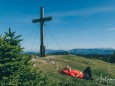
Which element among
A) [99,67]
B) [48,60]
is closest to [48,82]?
[48,60]

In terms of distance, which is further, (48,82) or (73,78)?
(73,78)

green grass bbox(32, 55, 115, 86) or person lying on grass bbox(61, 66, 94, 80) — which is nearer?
green grass bbox(32, 55, 115, 86)

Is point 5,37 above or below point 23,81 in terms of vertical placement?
above

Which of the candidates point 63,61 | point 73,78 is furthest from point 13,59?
point 63,61

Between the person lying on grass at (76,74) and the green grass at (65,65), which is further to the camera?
the person lying on grass at (76,74)

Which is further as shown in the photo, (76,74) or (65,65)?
(65,65)

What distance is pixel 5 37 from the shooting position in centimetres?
2011

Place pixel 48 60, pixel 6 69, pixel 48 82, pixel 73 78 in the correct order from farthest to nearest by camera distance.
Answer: pixel 48 60
pixel 73 78
pixel 48 82
pixel 6 69

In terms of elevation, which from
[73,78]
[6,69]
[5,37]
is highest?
[5,37]

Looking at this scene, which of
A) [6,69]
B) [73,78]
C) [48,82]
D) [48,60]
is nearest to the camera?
[6,69]

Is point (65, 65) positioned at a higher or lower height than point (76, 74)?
higher

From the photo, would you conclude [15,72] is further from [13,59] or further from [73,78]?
[73,78]

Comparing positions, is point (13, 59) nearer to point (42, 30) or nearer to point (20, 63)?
point (20, 63)

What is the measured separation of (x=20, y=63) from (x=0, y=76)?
1.61 metres
